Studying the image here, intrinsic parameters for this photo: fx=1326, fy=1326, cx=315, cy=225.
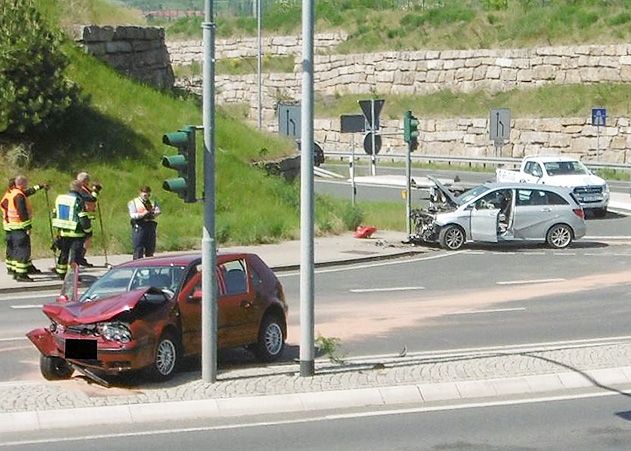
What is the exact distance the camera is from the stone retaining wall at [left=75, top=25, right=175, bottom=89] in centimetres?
3578

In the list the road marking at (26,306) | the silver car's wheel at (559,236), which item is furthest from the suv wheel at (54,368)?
the silver car's wheel at (559,236)

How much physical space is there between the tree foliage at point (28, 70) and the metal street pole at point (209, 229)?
1755 centimetres

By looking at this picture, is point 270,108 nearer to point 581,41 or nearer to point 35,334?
point 581,41

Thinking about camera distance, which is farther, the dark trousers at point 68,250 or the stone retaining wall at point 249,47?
the stone retaining wall at point 249,47

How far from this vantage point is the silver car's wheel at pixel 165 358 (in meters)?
13.9

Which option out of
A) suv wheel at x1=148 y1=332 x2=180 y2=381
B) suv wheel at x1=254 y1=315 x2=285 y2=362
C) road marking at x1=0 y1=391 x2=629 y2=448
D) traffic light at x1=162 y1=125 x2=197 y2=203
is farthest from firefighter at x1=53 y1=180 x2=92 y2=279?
road marking at x1=0 y1=391 x2=629 y2=448

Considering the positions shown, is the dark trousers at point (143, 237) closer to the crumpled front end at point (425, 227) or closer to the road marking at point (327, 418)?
the crumpled front end at point (425, 227)

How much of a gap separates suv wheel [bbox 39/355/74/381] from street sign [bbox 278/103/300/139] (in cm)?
2533

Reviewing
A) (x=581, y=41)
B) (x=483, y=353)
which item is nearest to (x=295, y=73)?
(x=581, y=41)

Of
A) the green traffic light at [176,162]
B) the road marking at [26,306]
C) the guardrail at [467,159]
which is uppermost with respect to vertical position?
the green traffic light at [176,162]

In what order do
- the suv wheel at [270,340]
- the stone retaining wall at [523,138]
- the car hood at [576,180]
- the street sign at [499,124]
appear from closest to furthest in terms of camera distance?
the suv wheel at [270,340] → the car hood at [576,180] → the street sign at [499,124] → the stone retaining wall at [523,138]

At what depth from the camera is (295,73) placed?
7662cm

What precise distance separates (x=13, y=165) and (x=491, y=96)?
3963cm

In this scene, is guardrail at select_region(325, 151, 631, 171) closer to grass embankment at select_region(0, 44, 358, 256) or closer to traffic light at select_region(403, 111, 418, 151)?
grass embankment at select_region(0, 44, 358, 256)
